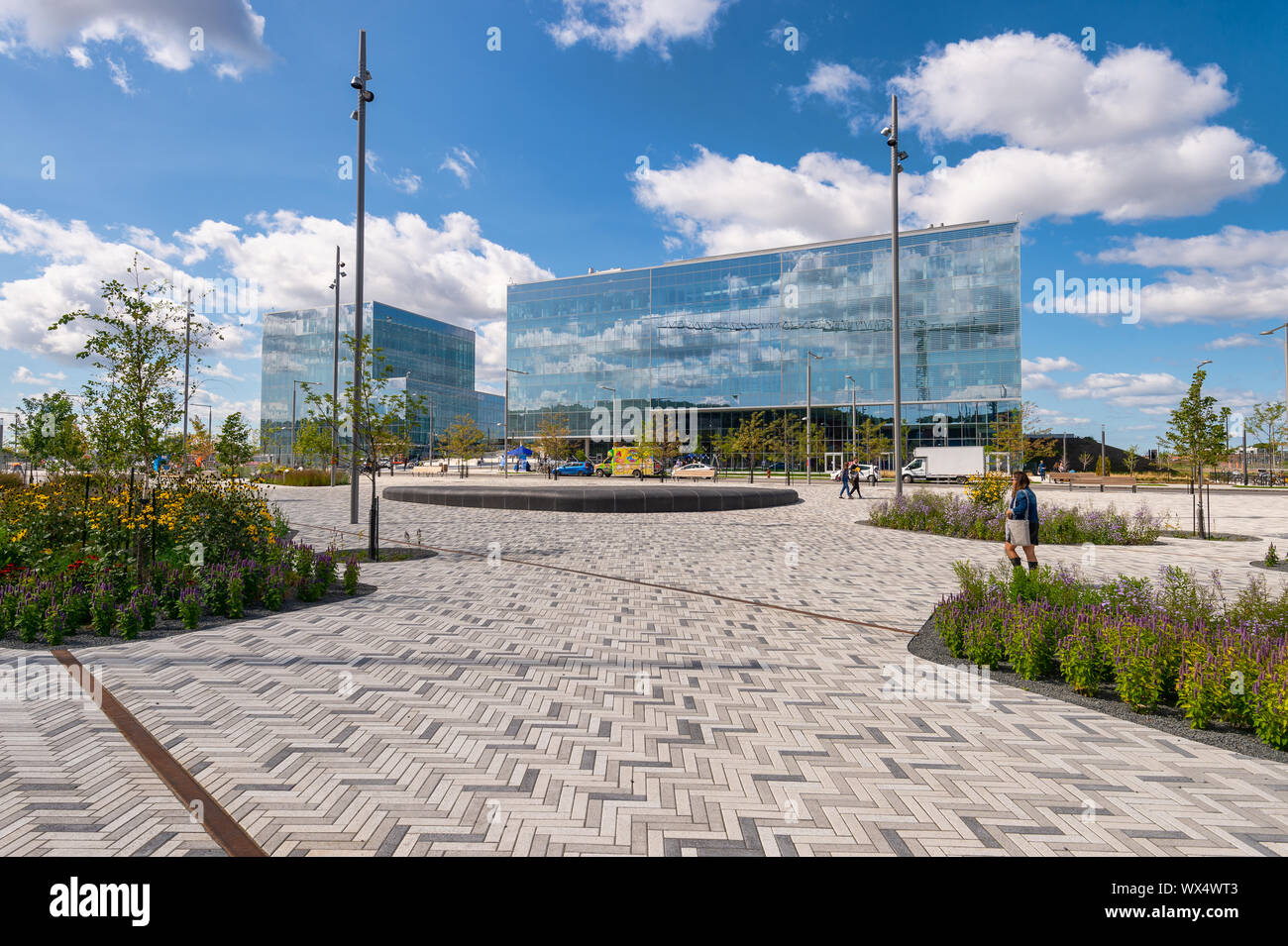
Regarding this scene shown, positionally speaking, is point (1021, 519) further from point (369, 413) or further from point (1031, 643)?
point (369, 413)

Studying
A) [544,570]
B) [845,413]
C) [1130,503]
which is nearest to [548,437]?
[845,413]

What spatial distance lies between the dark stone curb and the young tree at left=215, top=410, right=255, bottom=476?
9.71 metres

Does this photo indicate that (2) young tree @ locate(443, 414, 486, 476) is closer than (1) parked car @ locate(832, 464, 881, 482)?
No

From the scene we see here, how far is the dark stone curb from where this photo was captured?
13.5 feet

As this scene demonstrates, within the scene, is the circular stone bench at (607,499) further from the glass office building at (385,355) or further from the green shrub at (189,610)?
the glass office building at (385,355)

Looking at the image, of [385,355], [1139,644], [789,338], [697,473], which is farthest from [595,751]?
[385,355]

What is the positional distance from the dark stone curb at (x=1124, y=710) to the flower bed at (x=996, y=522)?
9290 millimetres

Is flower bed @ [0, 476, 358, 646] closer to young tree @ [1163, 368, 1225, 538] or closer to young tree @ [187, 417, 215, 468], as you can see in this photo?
young tree @ [187, 417, 215, 468]

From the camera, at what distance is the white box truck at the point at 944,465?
172 ft


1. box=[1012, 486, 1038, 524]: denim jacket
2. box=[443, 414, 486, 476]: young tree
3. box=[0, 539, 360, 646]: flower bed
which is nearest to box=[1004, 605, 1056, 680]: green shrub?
box=[1012, 486, 1038, 524]: denim jacket

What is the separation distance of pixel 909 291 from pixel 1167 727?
2733 inches

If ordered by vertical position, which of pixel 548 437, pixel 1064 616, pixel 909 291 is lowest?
pixel 1064 616
